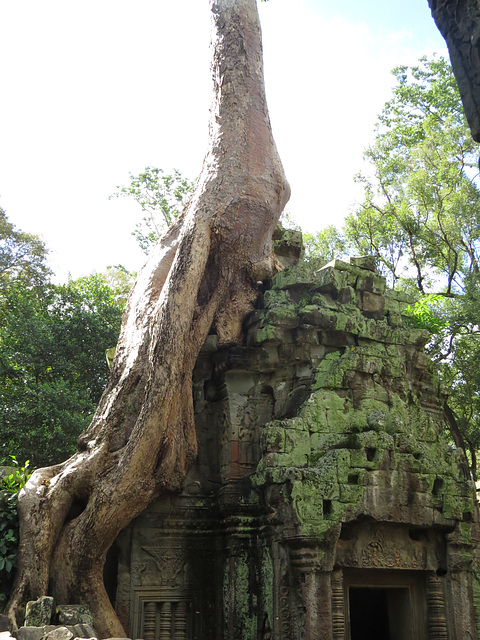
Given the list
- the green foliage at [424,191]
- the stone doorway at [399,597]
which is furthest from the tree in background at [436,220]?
the stone doorway at [399,597]

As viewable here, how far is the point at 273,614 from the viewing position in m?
6.41

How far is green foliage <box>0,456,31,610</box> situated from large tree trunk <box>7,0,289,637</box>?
8.9 inches

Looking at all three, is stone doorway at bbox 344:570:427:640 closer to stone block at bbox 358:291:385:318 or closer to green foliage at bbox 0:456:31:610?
A: stone block at bbox 358:291:385:318

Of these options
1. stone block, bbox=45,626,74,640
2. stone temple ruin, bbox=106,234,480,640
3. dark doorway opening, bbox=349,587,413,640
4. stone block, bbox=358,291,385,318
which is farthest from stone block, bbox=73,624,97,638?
stone block, bbox=358,291,385,318

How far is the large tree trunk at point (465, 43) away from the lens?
2020 millimetres

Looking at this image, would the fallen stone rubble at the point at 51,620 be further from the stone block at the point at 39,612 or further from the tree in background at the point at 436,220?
the tree in background at the point at 436,220

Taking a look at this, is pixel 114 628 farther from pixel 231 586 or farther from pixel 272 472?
pixel 272 472

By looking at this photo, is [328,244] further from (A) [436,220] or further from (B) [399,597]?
(B) [399,597]

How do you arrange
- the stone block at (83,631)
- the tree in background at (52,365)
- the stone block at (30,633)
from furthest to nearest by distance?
the tree in background at (52,365)
the stone block at (83,631)
the stone block at (30,633)

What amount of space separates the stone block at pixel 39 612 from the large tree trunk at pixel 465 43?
5.46 meters

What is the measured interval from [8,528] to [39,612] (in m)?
1.27

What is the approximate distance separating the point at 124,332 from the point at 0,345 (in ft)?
20.1

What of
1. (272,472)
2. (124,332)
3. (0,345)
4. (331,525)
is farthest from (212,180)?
(0,345)

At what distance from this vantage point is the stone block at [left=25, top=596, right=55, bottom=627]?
5715 mm
